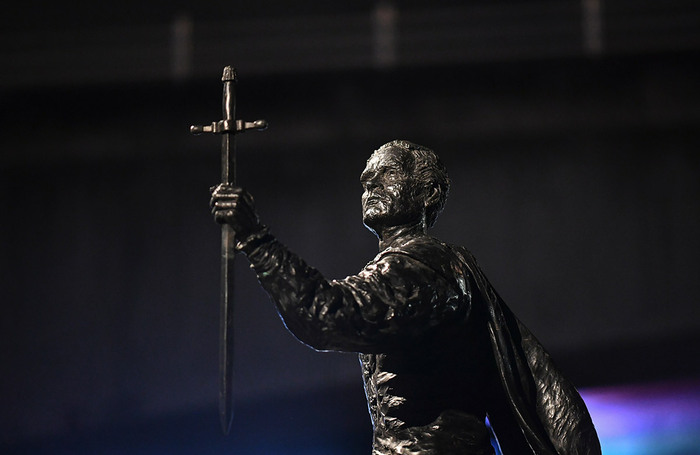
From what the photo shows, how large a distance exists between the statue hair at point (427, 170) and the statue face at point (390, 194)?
0.02m

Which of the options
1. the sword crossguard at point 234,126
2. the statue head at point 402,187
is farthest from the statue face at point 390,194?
the sword crossguard at point 234,126

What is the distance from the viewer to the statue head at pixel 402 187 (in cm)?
215

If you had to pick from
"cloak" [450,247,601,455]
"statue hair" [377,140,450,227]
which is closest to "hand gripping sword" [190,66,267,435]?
"statue hair" [377,140,450,227]

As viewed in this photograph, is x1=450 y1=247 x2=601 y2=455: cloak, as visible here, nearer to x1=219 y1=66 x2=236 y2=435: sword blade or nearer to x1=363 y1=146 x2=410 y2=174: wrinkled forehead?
x1=363 y1=146 x2=410 y2=174: wrinkled forehead

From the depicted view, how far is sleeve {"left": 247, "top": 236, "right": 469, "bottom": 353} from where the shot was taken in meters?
1.72

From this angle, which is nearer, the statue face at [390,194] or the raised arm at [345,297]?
the raised arm at [345,297]

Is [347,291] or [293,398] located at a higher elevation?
[347,291]

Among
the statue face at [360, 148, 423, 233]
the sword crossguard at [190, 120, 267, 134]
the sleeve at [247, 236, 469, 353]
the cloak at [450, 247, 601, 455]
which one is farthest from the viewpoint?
the statue face at [360, 148, 423, 233]

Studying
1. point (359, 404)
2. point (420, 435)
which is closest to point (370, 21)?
point (359, 404)

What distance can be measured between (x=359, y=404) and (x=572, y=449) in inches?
96.1

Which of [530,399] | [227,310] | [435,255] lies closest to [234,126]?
[227,310]

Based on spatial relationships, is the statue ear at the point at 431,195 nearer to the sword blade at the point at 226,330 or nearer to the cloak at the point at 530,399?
the cloak at the point at 530,399

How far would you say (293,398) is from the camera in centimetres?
442

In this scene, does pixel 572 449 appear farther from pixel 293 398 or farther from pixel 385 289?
pixel 293 398
